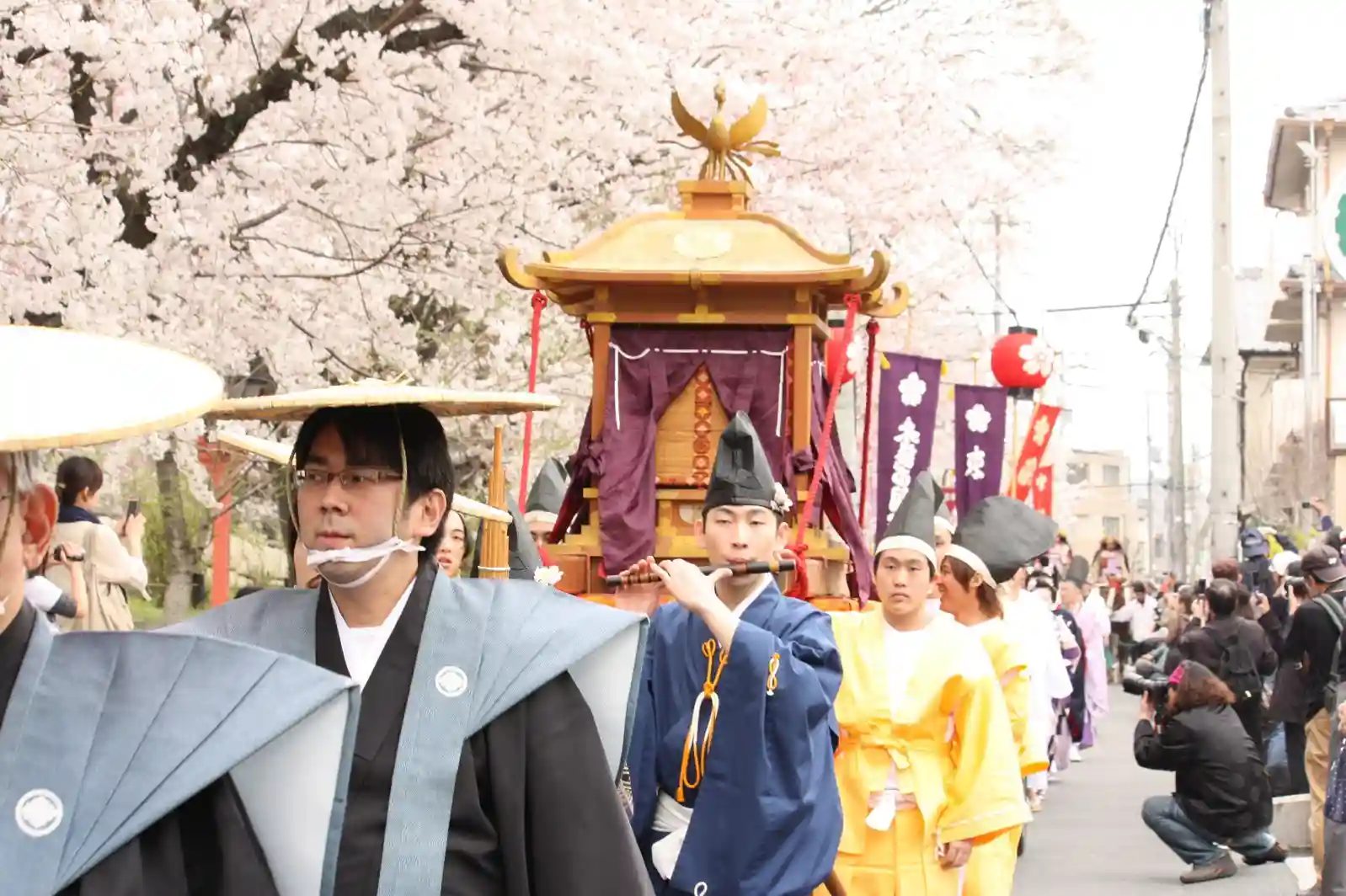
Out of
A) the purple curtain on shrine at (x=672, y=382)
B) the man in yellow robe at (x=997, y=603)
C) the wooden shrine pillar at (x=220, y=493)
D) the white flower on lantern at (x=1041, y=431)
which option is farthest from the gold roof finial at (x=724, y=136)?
the white flower on lantern at (x=1041, y=431)

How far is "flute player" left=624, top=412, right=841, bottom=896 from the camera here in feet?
19.8

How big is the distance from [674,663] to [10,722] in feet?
12.7

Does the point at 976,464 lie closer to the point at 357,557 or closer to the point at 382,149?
the point at 382,149

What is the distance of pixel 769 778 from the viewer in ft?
20.1

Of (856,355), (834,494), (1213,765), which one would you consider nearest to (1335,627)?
(1213,765)

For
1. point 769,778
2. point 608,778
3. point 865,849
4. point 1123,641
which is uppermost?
point 608,778

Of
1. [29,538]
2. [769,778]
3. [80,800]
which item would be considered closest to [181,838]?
[80,800]

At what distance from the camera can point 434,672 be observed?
12.5ft

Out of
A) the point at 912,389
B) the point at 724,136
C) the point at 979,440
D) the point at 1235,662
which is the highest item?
the point at 724,136

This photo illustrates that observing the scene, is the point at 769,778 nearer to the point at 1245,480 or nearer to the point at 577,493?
the point at 577,493

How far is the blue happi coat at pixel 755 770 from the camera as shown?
6.06 m

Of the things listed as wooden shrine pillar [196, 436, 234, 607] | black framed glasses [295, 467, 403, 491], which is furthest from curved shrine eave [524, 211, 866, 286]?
black framed glasses [295, 467, 403, 491]

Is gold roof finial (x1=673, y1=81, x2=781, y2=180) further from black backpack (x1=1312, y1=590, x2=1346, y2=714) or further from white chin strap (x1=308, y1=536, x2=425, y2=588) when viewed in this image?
white chin strap (x1=308, y1=536, x2=425, y2=588)

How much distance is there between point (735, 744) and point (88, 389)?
3730 mm
